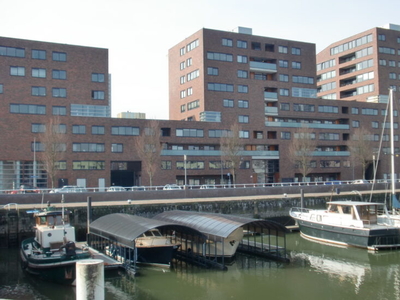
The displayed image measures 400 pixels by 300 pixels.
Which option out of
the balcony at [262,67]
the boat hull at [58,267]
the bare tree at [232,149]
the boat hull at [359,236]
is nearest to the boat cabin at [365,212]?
the boat hull at [359,236]

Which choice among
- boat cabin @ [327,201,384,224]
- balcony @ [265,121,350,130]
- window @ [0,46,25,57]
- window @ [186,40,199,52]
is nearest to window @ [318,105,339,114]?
balcony @ [265,121,350,130]

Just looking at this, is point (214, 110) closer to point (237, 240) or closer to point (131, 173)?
point (131, 173)

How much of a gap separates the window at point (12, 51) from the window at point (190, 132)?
2434cm

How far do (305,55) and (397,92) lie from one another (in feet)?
78.0

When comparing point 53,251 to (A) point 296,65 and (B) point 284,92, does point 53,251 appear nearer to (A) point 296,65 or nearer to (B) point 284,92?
(B) point 284,92

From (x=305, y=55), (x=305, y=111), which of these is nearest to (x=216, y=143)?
(x=305, y=111)

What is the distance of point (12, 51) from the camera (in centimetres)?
6003

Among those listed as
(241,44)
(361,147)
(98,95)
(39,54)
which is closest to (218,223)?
(98,95)

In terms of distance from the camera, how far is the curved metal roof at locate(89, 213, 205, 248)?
1007 inches

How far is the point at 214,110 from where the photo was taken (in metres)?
72.2

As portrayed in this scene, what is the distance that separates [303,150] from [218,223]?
48.1 metres

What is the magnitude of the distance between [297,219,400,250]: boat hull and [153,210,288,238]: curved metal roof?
6.86 meters

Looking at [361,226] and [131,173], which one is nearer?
[361,226]

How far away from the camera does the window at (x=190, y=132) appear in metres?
68.6
